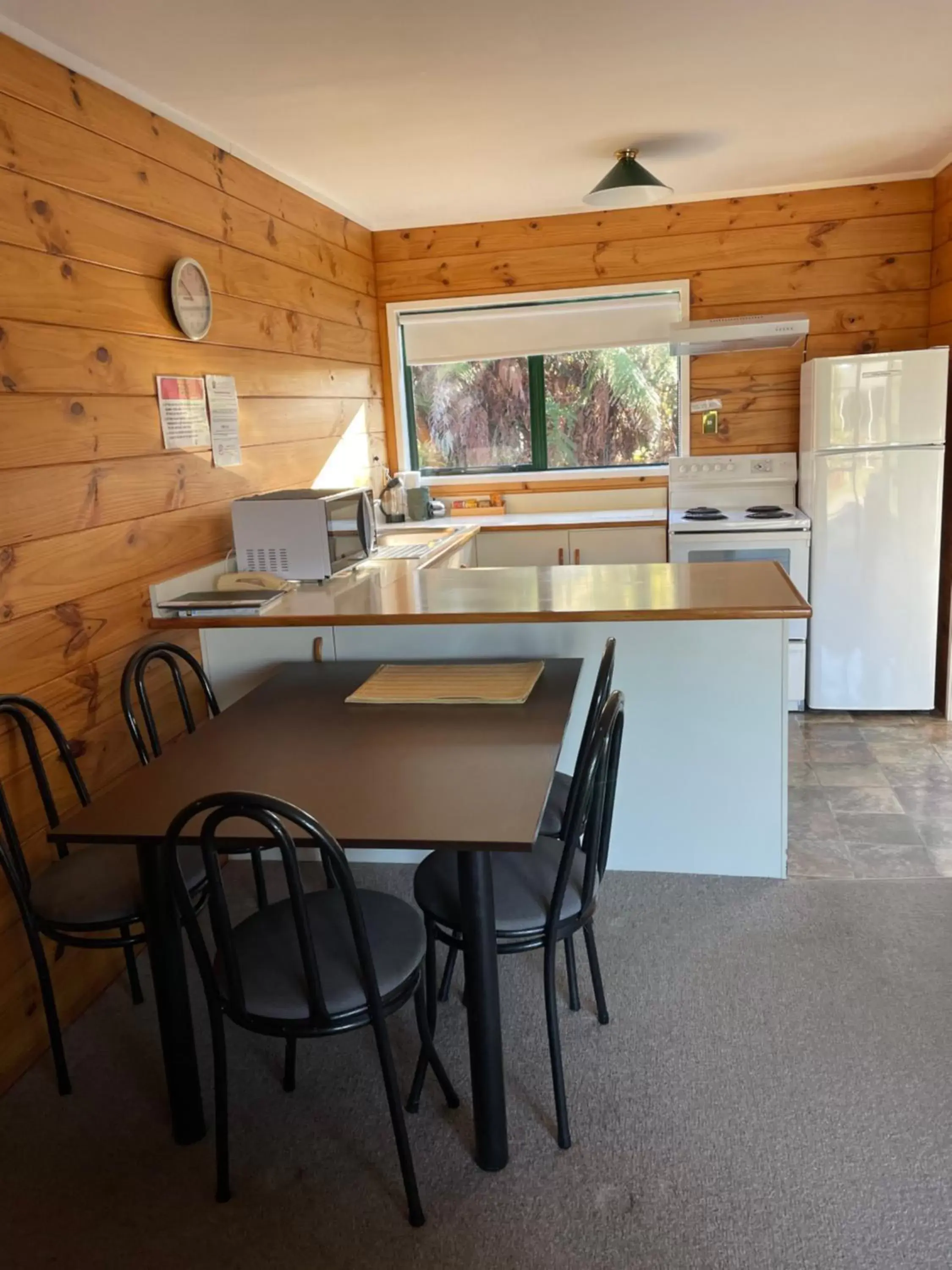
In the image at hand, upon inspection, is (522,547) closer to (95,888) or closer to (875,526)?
(875,526)

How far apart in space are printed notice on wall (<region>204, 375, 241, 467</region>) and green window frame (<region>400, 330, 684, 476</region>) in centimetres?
186

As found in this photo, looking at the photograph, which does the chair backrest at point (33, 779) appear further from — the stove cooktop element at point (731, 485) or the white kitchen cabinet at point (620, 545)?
the stove cooktop element at point (731, 485)

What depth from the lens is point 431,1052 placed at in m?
1.87

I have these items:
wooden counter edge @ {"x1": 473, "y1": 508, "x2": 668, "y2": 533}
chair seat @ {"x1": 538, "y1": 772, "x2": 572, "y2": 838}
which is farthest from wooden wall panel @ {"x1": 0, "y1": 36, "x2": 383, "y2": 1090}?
wooden counter edge @ {"x1": 473, "y1": 508, "x2": 668, "y2": 533}

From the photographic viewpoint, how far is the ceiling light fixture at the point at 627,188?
→ 3404 millimetres

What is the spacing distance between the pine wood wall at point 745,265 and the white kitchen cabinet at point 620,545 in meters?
0.62

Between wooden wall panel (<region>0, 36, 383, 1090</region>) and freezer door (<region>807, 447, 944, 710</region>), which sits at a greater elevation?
wooden wall panel (<region>0, 36, 383, 1090</region>)

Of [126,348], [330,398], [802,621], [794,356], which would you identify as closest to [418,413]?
[330,398]

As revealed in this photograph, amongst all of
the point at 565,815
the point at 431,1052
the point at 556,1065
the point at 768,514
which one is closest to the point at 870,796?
the point at 768,514

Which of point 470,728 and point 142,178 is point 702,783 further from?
point 142,178

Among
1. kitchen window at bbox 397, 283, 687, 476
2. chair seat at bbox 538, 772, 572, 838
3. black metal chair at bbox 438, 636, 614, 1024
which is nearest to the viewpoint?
black metal chair at bbox 438, 636, 614, 1024

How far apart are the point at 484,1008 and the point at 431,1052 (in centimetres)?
27

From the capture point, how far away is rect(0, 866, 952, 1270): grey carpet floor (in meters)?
1.60

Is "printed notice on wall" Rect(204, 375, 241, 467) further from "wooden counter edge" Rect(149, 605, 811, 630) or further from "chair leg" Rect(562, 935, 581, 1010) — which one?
"chair leg" Rect(562, 935, 581, 1010)
